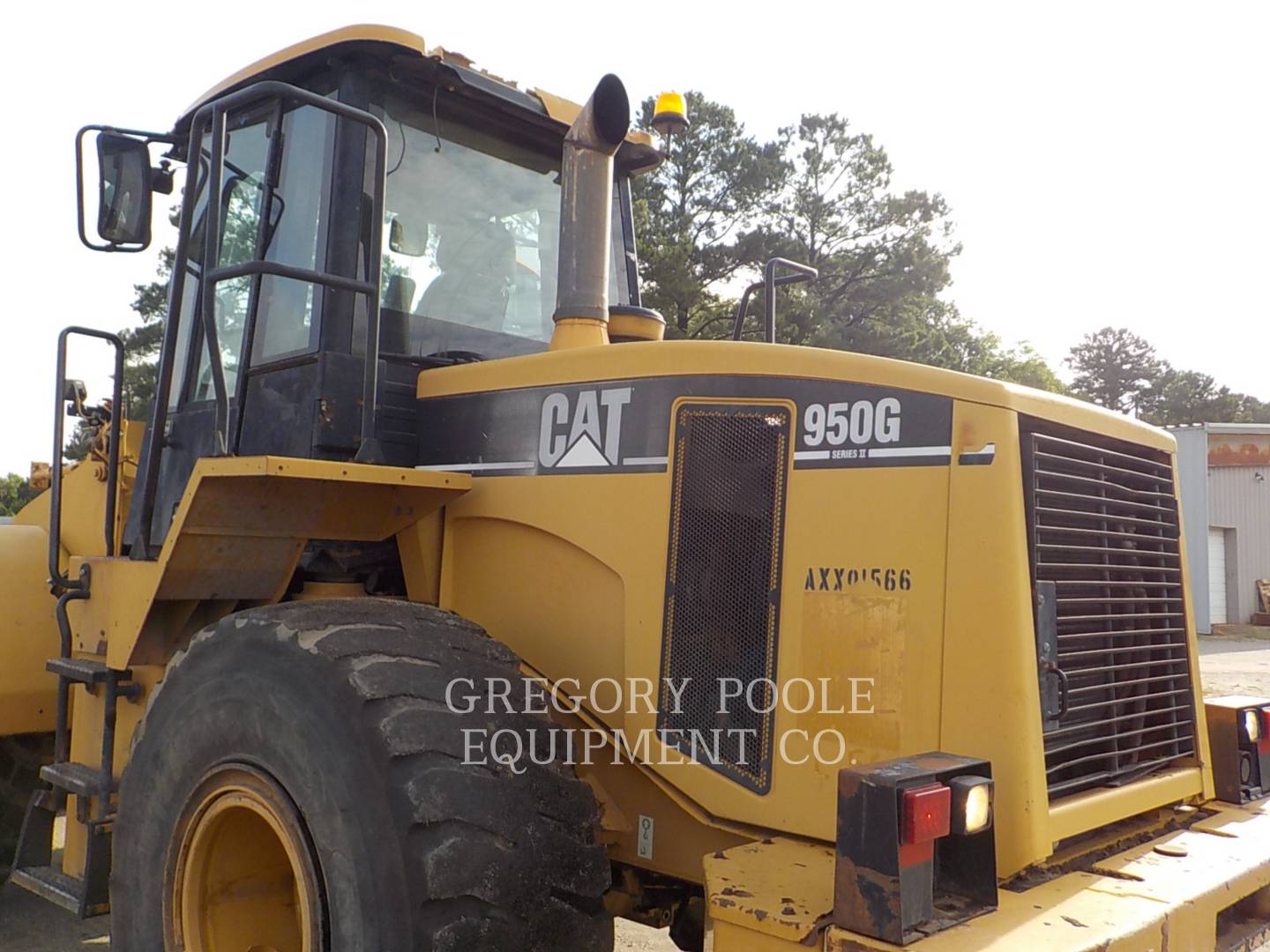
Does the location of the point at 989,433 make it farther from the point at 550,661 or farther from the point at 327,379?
the point at 327,379

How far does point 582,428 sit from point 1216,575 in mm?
27058

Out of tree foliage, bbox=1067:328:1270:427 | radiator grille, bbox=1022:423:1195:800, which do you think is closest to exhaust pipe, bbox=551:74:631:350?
radiator grille, bbox=1022:423:1195:800

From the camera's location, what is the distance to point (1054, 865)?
2471 millimetres

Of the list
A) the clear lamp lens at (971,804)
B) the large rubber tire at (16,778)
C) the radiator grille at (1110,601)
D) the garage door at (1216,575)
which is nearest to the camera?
the clear lamp lens at (971,804)

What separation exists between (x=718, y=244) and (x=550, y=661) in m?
20.7

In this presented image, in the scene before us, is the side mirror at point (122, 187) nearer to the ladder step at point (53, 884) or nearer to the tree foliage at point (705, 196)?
the ladder step at point (53, 884)

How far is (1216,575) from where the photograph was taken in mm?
26016

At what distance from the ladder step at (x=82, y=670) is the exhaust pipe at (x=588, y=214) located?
1806 mm

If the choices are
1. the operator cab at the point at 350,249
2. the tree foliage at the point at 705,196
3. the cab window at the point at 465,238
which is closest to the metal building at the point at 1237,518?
the tree foliage at the point at 705,196

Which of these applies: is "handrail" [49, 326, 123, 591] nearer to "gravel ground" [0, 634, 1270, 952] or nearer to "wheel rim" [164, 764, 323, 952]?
"wheel rim" [164, 764, 323, 952]

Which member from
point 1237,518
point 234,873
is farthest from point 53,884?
point 1237,518

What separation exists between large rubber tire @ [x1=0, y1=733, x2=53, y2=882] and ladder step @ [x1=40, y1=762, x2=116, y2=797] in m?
1.09

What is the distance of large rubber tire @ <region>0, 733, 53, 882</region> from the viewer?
182 inches

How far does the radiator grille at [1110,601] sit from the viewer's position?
261 centimetres
